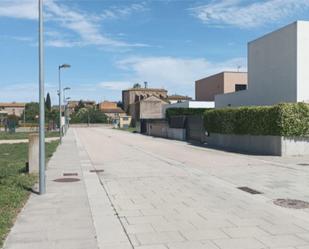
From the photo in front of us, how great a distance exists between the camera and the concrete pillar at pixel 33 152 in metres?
14.8

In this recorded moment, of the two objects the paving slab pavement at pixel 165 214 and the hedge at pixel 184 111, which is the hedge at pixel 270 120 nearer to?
the paving slab pavement at pixel 165 214

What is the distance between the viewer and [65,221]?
26.1ft

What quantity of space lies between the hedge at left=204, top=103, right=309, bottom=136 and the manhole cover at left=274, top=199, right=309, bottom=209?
12.6m

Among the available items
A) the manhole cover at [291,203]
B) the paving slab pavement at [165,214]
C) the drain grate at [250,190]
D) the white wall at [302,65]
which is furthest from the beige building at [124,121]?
the manhole cover at [291,203]

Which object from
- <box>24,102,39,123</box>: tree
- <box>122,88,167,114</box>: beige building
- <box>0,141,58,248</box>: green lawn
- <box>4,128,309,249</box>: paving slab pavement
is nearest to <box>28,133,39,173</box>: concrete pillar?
<box>0,141,58,248</box>: green lawn

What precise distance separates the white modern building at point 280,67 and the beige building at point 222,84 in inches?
Result: 866

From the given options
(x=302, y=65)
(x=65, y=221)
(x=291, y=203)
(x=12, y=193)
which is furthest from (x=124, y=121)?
(x=65, y=221)

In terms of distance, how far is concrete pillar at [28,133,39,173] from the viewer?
1477 centimetres

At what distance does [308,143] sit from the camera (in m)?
22.8

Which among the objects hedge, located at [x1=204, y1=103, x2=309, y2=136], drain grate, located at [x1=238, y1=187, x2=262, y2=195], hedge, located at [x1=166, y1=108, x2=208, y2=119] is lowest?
drain grate, located at [x1=238, y1=187, x2=262, y2=195]

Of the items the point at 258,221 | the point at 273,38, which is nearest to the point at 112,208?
the point at 258,221

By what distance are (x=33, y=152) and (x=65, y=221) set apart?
731 centimetres

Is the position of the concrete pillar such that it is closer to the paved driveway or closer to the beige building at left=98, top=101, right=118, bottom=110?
the paved driveway

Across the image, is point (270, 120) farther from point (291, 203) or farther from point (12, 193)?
point (12, 193)
